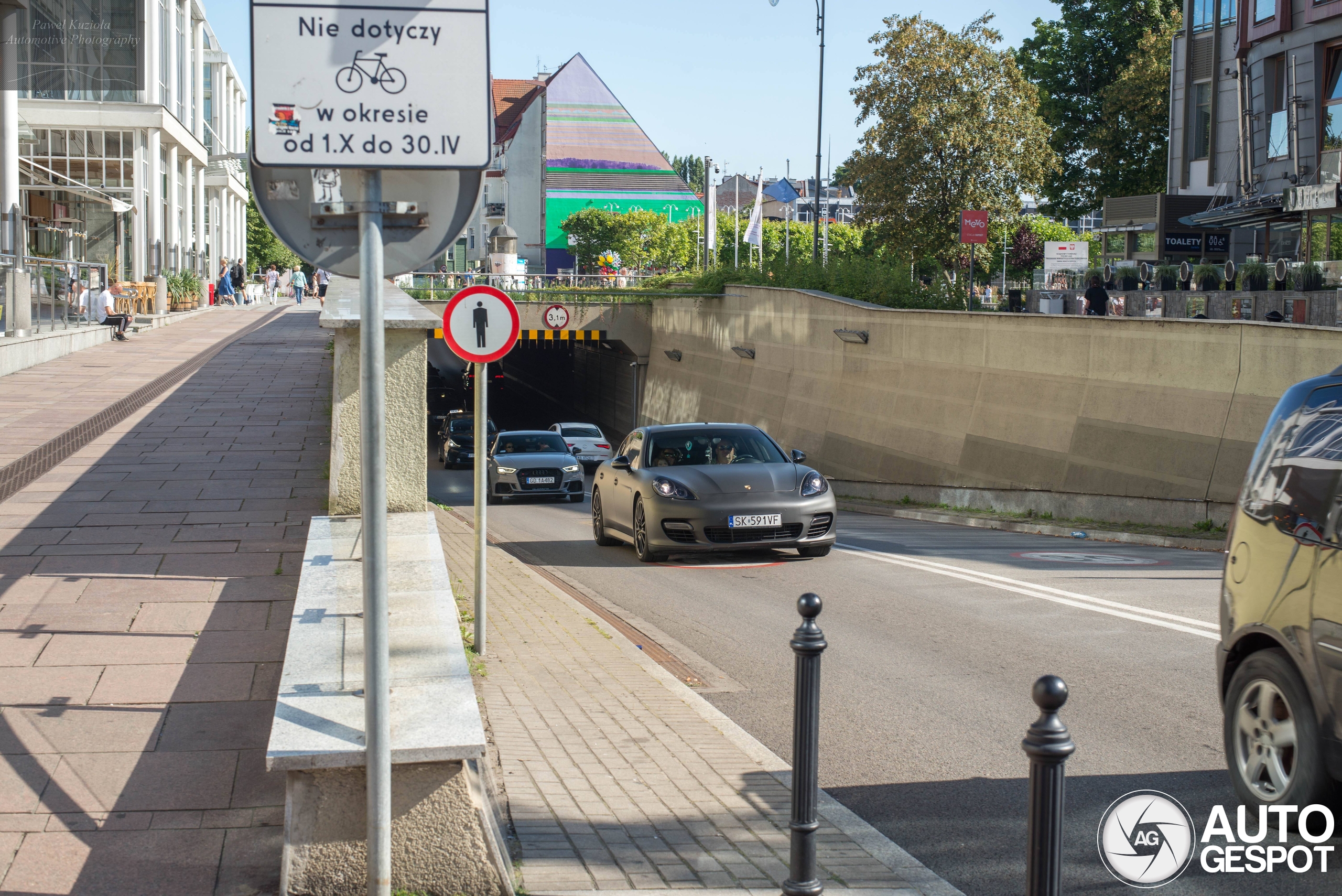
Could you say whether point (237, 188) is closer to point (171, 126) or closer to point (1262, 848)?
point (171, 126)

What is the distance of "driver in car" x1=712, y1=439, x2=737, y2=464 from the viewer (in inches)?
554

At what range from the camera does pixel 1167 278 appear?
24594 mm

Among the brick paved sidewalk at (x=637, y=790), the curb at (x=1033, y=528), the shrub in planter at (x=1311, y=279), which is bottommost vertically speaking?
the curb at (x=1033, y=528)

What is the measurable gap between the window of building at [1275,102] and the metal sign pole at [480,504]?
95.0 feet

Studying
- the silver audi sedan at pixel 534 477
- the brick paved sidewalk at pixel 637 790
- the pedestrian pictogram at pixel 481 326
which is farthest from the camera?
the silver audi sedan at pixel 534 477

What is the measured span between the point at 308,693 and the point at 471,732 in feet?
2.42

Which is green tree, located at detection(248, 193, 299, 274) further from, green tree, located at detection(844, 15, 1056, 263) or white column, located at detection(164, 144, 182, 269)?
green tree, located at detection(844, 15, 1056, 263)

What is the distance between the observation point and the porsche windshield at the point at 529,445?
27.2 meters

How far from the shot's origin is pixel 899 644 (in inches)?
346

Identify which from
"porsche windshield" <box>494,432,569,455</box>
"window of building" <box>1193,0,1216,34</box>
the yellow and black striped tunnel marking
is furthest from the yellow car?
the yellow and black striped tunnel marking

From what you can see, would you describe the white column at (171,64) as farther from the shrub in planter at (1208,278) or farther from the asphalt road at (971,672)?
the asphalt road at (971,672)

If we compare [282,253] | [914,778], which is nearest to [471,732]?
[914,778]

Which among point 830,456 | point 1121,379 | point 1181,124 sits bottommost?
point 830,456

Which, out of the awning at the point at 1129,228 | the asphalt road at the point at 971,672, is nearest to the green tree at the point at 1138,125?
the awning at the point at 1129,228
